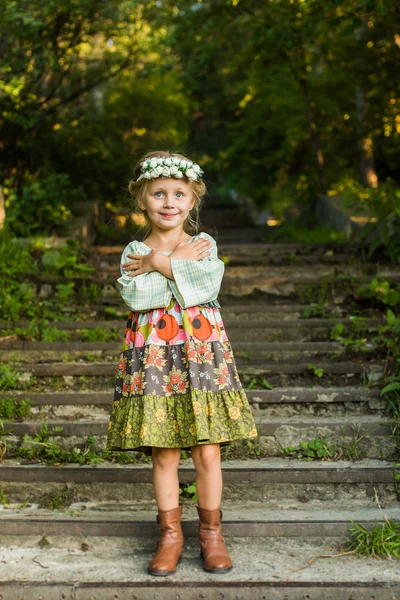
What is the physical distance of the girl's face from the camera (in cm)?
324

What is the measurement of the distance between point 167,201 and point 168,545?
4.48ft

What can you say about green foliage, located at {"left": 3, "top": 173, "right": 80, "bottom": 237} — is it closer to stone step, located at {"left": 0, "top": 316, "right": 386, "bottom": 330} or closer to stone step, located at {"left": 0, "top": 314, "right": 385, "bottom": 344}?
stone step, located at {"left": 0, "top": 316, "right": 386, "bottom": 330}

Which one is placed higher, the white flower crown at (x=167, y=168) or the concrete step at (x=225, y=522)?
the white flower crown at (x=167, y=168)

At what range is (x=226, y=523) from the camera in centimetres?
340

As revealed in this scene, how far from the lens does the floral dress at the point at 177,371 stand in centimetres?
308

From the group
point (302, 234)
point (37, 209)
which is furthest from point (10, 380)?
point (302, 234)

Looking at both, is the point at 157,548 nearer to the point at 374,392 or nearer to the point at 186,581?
the point at 186,581

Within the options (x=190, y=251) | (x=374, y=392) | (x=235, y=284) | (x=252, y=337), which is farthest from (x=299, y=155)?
(x=190, y=251)

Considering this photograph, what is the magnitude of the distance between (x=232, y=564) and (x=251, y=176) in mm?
→ 14314

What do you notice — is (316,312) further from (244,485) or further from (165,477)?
(165,477)

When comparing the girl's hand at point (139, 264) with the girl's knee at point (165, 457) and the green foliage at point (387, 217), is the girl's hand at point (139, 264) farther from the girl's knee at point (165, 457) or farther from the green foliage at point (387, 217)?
the green foliage at point (387, 217)

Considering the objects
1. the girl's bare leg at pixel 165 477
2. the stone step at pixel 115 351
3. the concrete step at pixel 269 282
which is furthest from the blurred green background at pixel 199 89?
the girl's bare leg at pixel 165 477

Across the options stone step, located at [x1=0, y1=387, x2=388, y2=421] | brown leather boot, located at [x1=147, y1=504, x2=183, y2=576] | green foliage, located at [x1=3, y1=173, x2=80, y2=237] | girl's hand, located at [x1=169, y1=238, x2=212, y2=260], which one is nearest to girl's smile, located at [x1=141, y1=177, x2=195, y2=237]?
girl's hand, located at [x1=169, y1=238, x2=212, y2=260]

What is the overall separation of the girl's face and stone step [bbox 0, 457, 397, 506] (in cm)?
129
